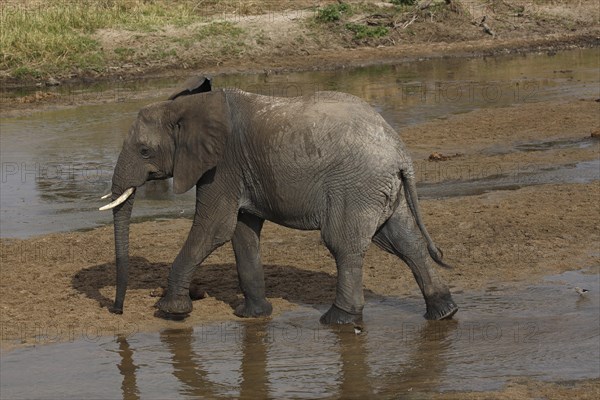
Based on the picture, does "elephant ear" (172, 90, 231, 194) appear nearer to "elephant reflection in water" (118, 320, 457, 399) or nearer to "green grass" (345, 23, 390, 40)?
"elephant reflection in water" (118, 320, 457, 399)

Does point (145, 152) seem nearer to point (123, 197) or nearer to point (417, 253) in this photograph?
point (123, 197)

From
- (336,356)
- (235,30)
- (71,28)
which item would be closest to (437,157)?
(336,356)

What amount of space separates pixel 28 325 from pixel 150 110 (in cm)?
201

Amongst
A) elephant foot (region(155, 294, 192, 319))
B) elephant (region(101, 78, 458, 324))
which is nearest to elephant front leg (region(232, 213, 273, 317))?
elephant (region(101, 78, 458, 324))

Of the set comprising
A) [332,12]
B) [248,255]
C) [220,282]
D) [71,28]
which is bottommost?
[220,282]

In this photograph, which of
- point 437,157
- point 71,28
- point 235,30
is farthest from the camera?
point 235,30

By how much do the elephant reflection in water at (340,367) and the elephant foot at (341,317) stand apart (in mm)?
80

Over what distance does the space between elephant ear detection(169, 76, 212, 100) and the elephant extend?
11mm

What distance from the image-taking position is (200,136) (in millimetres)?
9328

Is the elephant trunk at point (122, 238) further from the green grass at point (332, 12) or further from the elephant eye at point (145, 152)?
the green grass at point (332, 12)

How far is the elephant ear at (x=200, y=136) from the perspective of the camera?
929 centimetres

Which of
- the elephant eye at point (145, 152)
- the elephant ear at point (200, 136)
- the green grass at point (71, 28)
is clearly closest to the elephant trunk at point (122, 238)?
the elephant eye at point (145, 152)

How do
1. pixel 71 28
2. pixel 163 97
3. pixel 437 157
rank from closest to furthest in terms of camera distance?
pixel 437 157
pixel 163 97
pixel 71 28

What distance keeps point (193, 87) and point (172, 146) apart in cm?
50
